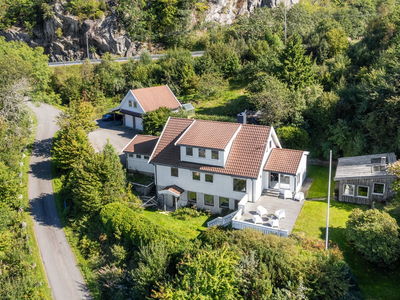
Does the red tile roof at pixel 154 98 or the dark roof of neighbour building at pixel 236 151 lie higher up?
the red tile roof at pixel 154 98

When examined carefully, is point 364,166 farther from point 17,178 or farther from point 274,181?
point 17,178

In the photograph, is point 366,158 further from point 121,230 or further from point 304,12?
point 304,12

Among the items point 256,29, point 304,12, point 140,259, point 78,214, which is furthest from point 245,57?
point 140,259

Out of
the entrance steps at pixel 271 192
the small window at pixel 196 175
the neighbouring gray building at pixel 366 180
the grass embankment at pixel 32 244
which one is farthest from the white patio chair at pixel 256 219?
the grass embankment at pixel 32 244

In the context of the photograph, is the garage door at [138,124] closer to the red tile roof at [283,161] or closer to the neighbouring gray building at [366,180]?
the red tile roof at [283,161]

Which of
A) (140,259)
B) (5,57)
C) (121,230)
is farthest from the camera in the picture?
(5,57)

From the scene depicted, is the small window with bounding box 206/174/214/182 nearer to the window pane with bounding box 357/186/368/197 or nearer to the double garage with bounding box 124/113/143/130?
the window pane with bounding box 357/186/368/197
